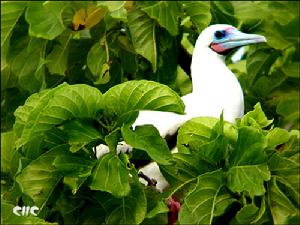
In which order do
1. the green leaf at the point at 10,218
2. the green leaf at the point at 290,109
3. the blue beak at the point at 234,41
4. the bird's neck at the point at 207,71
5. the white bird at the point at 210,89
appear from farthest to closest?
the green leaf at the point at 290,109 < the blue beak at the point at 234,41 < the bird's neck at the point at 207,71 < the white bird at the point at 210,89 < the green leaf at the point at 10,218

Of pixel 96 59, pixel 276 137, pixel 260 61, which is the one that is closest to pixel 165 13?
pixel 96 59

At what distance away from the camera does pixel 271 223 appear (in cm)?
324

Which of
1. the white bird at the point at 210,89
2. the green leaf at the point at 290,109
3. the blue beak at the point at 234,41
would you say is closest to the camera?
the white bird at the point at 210,89

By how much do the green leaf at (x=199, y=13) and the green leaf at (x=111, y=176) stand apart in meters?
1.31

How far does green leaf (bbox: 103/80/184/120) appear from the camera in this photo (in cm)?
318

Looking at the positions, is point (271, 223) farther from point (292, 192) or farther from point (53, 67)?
point (53, 67)

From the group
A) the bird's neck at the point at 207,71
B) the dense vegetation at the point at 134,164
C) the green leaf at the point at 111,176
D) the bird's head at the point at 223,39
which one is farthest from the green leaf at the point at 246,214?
the bird's head at the point at 223,39

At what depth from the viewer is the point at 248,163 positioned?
3240 mm

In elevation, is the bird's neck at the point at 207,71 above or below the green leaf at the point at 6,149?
above

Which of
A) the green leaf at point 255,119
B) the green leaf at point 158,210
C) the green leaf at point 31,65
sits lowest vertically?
the green leaf at point 31,65

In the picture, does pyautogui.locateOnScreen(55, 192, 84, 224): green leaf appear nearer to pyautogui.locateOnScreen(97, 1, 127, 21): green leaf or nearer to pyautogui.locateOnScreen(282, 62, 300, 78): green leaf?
pyautogui.locateOnScreen(97, 1, 127, 21): green leaf

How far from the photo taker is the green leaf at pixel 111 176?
3.14m

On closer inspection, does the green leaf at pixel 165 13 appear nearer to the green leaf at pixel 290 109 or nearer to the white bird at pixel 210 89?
the white bird at pixel 210 89

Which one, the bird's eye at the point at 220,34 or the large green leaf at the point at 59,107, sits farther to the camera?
the bird's eye at the point at 220,34
